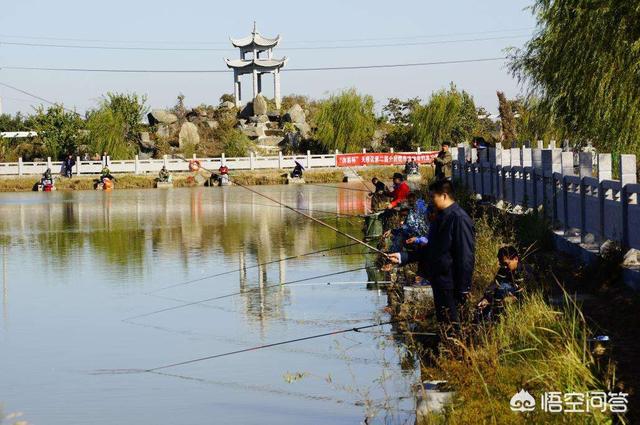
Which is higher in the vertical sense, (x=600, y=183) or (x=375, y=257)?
(x=600, y=183)

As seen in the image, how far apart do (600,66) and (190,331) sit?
965 cm

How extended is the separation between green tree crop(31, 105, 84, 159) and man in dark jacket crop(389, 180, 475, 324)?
255 feet

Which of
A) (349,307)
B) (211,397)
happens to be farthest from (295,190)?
(211,397)

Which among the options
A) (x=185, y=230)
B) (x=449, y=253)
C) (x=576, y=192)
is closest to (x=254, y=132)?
(x=185, y=230)

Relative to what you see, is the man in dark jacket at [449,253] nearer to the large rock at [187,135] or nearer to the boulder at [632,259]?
the boulder at [632,259]

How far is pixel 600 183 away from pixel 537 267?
55.2 inches

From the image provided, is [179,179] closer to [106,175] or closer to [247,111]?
[106,175]

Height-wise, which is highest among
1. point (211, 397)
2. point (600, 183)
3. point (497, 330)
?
point (600, 183)

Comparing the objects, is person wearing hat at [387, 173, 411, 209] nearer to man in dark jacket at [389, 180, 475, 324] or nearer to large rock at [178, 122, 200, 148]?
man in dark jacket at [389, 180, 475, 324]

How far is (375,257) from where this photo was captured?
24.4m

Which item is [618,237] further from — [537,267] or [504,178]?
[504,178]

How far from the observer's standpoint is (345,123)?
8656 centimetres

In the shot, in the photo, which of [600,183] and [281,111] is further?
[281,111]

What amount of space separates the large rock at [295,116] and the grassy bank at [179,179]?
71.6 ft
